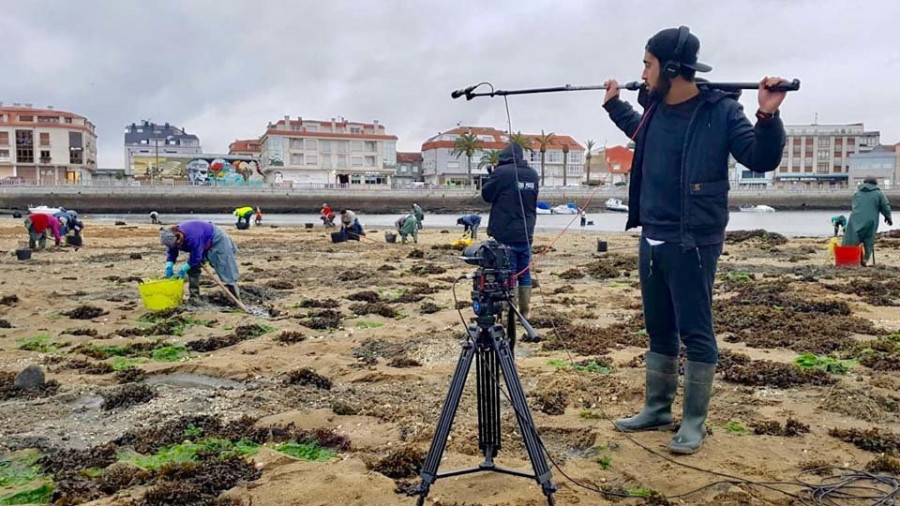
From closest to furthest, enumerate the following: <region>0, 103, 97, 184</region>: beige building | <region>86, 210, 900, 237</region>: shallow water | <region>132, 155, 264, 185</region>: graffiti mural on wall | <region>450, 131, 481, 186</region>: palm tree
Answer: <region>86, 210, 900, 237</region>: shallow water → <region>132, 155, 264, 185</region>: graffiti mural on wall → <region>0, 103, 97, 184</region>: beige building → <region>450, 131, 481, 186</region>: palm tree

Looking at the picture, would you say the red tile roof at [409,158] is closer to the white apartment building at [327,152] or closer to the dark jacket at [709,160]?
the white apartment building at [327,152]

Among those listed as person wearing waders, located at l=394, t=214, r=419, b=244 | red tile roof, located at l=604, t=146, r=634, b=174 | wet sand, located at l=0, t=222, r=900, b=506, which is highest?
red tile roof, located at l=604, t=146, r=634, b=174

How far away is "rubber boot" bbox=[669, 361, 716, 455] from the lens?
418cm

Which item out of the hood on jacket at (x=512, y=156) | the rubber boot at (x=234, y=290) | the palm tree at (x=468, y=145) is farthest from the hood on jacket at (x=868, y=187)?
the palm tree at (x=468, y=145)

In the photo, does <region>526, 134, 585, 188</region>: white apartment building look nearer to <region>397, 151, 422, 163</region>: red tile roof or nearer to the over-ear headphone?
<region>397, 151, 422, 163</region>: red tile roof

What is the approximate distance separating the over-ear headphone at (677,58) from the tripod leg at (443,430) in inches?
83.7

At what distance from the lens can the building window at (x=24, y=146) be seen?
9744 centimetres

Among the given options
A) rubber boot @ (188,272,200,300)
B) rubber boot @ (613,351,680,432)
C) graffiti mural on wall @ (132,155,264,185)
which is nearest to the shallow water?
rubber boot @ (188,272,200,300)

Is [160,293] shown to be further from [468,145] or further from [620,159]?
[468,145]

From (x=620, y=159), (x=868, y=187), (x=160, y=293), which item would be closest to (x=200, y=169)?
(x=160, y=293)

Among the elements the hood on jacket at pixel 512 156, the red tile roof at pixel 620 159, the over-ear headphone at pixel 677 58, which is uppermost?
the over-ear headphone at pixel 677 58

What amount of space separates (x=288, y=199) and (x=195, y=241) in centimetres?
6300

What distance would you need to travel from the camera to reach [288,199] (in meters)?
71.2

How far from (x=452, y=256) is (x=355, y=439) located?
13.6m
